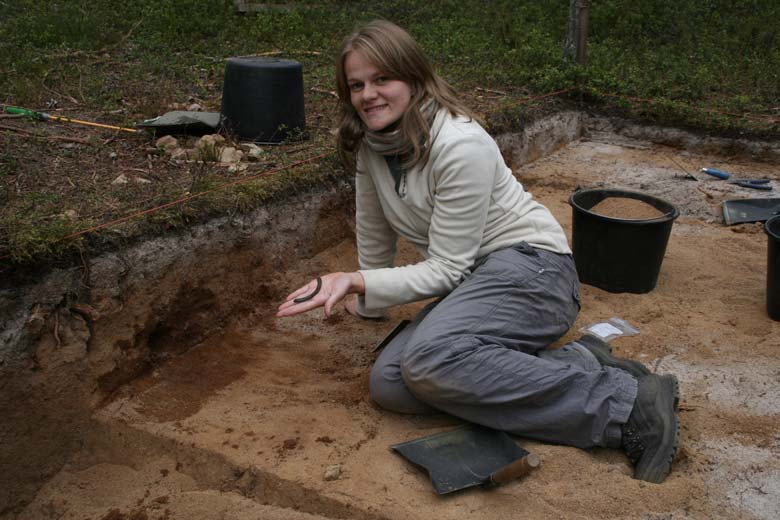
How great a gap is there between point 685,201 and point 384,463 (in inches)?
134

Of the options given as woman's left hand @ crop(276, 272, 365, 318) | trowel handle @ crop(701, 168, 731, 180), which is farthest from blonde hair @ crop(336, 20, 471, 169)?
trowel handle @ crop(701, 168, 731, 180)

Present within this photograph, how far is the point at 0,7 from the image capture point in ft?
24.5

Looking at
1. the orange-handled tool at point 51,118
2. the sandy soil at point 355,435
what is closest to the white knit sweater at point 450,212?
the sandy soil at point 355,435

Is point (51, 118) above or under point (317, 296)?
above

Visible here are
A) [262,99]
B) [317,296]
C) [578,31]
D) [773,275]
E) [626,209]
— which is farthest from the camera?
[578,31]

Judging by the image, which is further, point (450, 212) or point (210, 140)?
point (210, 140)

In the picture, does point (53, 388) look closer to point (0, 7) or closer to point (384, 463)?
point (384, 463)

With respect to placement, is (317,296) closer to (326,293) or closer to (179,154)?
(326,293)

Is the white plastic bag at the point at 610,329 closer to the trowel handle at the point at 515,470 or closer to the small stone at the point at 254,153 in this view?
the trowel handle at the point at 515,470

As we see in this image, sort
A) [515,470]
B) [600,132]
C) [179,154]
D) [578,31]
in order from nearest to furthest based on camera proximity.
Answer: [515,470] → [179,154] → [600,132] → [578,31]

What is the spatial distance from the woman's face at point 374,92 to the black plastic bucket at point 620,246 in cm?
144

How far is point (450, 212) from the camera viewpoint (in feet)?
8.30

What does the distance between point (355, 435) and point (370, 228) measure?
0.91 m

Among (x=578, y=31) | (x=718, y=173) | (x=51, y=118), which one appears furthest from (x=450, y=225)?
(x=578, y=31)
